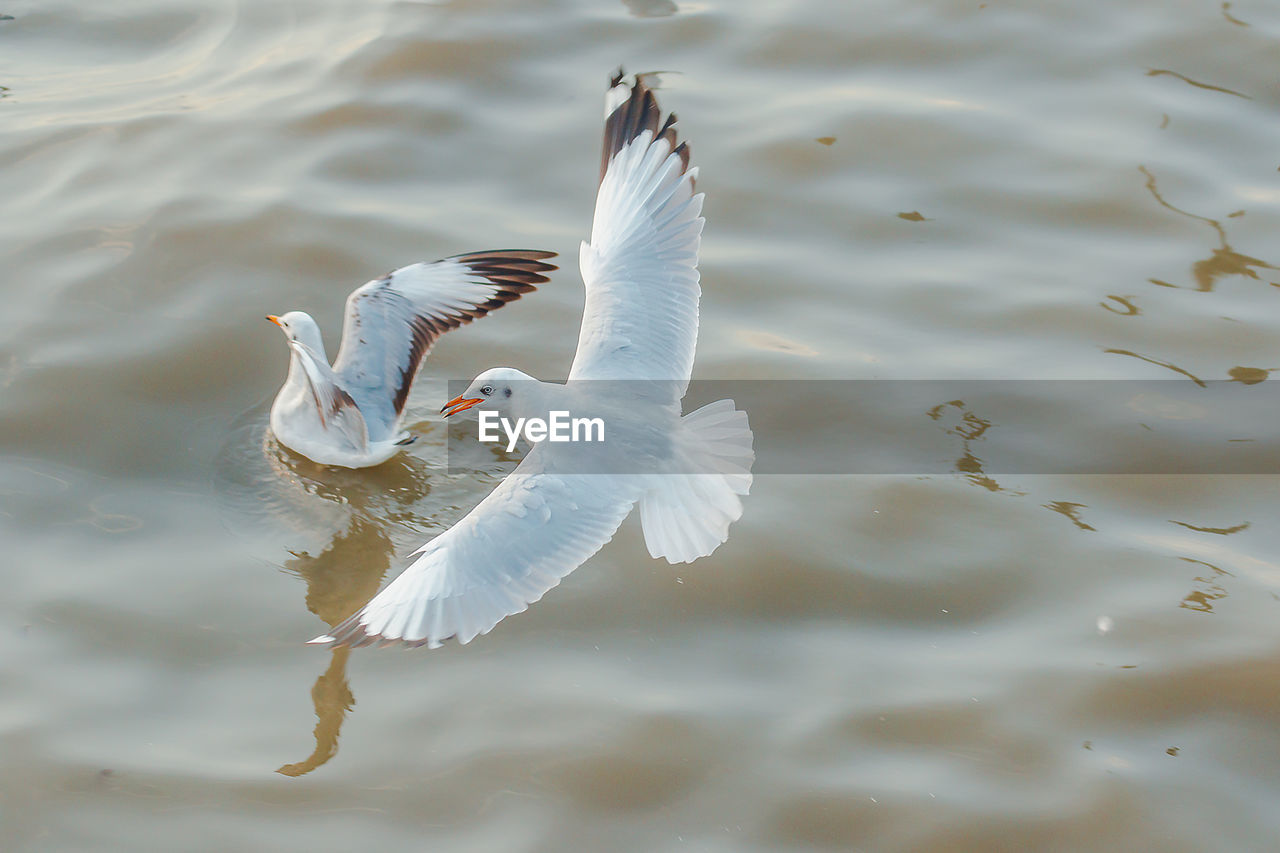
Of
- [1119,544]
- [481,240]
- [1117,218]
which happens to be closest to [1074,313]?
[1117,218]

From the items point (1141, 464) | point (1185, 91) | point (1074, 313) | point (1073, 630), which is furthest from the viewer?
point (1185, 91)

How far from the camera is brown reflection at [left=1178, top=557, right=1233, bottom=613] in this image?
411cm

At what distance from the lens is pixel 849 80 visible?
7.14m

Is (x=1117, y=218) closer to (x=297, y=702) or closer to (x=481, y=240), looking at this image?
(x=481, y=240)

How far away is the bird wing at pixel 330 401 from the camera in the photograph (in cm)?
442

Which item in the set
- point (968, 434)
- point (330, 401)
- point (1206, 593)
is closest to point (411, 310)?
point (330, 401)

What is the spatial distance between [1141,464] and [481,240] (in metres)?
3.06

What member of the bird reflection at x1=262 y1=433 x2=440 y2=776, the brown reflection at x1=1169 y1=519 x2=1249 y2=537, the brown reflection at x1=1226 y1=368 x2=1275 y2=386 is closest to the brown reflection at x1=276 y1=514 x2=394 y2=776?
the bird reflection at x1=262 y1=433 x2=440 y2=776

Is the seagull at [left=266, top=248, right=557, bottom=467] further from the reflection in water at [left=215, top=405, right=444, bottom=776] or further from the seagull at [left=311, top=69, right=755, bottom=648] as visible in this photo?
the seagull at [left=311, top=69, right=755, bottom=648]

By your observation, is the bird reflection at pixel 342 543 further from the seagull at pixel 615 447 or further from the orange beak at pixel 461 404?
the orange beak at pixel 461 404

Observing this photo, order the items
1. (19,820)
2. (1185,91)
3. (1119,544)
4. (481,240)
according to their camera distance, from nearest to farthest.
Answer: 1. (19,820)
2. (1119,544)
3. (481,240)
4. (1185,91)

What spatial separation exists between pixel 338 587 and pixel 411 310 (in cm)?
121

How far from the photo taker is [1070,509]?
4.59 meters

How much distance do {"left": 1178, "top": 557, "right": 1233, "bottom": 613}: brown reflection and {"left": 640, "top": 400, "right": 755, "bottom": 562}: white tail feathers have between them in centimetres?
151
